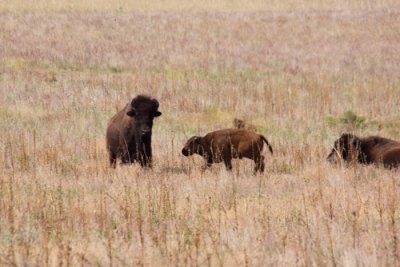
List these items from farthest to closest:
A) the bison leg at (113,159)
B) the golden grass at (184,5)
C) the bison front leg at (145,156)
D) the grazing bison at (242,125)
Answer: the golden grass at (184,5) < the grazing bison at (242,125) < the bison leg at (113,159) < the bison front leg at (145,156)

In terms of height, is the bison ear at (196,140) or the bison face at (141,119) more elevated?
the bison face at (141,119)

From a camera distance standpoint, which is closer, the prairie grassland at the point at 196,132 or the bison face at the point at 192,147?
the prairie grassland at the point at 196,132

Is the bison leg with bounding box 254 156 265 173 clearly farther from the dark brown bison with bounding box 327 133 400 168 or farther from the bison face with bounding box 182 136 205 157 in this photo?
the dark brown bison with bounding box 327 133 400 168

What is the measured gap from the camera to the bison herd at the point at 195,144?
12.7m

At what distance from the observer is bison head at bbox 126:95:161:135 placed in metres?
12.6

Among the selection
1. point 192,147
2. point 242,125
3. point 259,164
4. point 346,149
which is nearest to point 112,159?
point 192,147

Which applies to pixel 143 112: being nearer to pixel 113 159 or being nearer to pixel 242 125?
pixel 113 159

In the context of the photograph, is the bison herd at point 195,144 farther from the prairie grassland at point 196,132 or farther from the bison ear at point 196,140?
the prairie grassland at point 196,132

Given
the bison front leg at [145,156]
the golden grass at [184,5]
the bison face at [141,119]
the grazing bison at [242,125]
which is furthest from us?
the golden grass at [184,5]

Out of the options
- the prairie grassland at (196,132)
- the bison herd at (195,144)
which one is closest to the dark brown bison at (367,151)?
the bison herd at (195,144)

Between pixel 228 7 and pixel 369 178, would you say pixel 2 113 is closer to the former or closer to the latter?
pixel 369 178

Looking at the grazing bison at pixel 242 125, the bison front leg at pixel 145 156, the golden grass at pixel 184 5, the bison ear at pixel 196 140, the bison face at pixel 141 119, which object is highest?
the golden grass at pixel 184 5

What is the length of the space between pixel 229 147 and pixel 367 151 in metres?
3.05

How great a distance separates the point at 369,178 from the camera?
11914 millimetres
